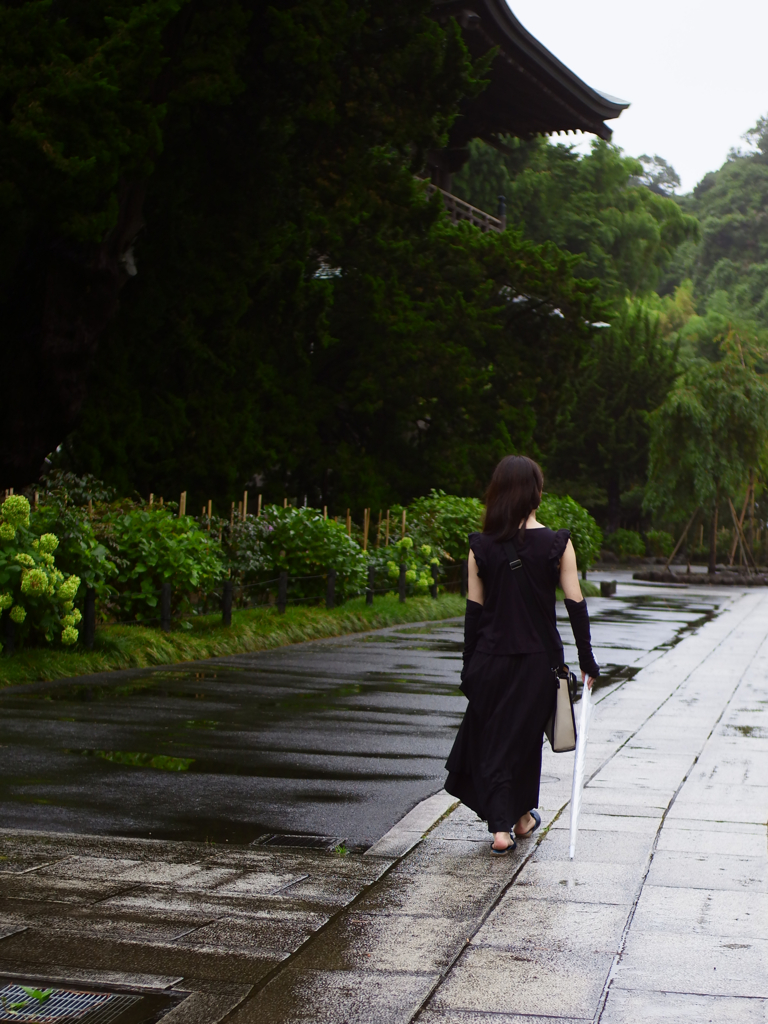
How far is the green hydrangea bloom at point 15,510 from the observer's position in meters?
10.6

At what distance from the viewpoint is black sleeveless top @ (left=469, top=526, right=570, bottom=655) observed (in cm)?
586

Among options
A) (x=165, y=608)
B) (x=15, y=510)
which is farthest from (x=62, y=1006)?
(x=165, y=608)

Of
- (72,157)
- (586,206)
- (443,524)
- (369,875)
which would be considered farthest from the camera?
(586,206)

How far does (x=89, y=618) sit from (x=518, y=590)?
710 cm

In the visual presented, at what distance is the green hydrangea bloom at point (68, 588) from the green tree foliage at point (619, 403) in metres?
38.6

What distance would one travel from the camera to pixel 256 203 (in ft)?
60.4

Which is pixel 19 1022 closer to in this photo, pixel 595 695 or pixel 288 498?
pixel 595 695

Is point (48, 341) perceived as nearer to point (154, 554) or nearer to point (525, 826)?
point (154, 554)

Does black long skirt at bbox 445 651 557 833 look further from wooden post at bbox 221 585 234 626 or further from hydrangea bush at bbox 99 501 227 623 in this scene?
wooden post at bbox 221 585 234 626

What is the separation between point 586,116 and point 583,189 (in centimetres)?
2612

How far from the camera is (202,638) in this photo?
13875mm

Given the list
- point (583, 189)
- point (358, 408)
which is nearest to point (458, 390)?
point (358, 408)

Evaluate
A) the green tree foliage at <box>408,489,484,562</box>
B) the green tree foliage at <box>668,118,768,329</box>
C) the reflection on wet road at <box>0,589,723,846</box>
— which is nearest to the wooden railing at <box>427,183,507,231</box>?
the green tree foliage at <box>408,489,484,562</box>

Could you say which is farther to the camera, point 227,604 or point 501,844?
point 227,604
